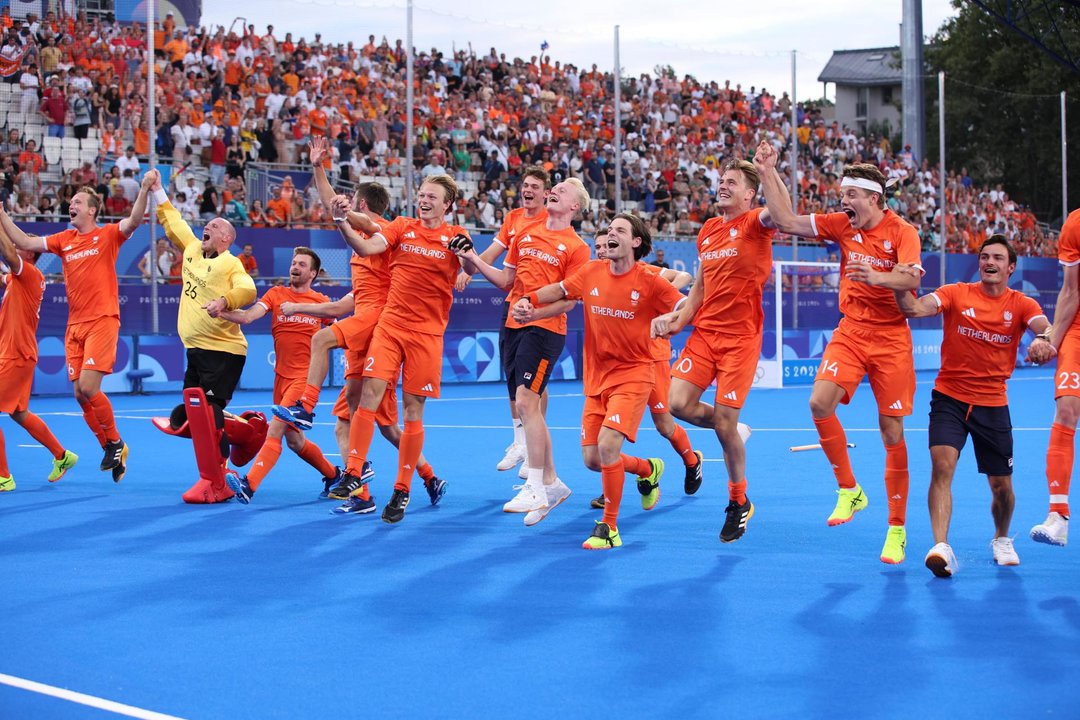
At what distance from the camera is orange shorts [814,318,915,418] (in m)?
7.33

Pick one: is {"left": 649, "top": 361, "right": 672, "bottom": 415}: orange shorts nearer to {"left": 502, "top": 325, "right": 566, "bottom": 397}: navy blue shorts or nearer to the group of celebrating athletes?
the group of celebrating athletes

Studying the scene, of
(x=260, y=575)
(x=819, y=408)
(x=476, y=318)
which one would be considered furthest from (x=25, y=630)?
(x=476, y=318)

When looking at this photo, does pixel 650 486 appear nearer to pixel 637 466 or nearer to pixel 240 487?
pixel 637 466

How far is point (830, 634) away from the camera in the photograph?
534 centimetres

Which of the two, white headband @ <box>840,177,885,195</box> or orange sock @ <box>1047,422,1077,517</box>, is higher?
white headband @ <box>840,177,885,195</box>

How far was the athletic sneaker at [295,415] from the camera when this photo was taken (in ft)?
29.2

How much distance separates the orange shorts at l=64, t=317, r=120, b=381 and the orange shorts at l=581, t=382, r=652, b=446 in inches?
177

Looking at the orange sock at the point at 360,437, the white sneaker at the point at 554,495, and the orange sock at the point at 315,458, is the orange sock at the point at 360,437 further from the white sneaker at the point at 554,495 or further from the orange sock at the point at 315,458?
the white sneaker at the point at 554,495

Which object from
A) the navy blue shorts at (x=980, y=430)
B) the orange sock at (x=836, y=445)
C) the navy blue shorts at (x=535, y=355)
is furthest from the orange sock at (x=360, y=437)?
the navy blue shorts at (x=980, y=430)

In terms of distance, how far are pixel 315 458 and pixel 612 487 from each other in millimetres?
3127

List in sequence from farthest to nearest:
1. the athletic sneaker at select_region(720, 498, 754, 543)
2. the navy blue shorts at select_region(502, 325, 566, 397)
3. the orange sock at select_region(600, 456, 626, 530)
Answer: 1. the navy blue shorts at select_region(502, 325, 566, 397)
2. the athletic sneaker at select_region(720, 498, 754, 543)
3. the orange sock at select_region(600, 456, 626, 530)

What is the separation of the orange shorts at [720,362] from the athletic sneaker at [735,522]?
684 mm

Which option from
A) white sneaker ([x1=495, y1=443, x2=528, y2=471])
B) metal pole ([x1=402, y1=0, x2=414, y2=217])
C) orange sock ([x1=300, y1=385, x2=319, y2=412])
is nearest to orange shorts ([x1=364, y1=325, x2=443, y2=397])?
orange sock ([x1=300, y1=385, x2=319, y2=412])

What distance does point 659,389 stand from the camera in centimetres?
930
